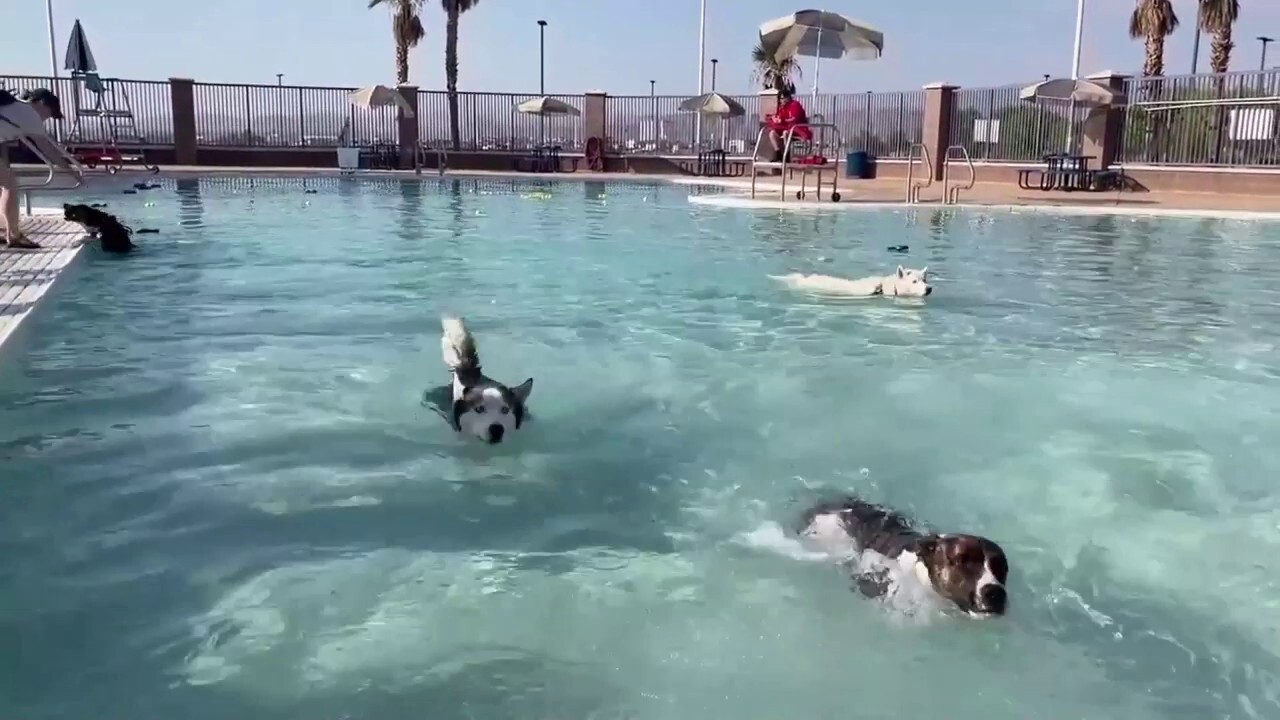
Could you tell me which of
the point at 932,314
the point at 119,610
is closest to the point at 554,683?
the point at 119,610

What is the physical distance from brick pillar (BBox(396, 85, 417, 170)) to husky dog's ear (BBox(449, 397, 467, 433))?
2596 centimetres

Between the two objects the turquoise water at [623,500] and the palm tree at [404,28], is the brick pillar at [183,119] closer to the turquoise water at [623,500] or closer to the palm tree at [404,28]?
the palm tree at [404,28]

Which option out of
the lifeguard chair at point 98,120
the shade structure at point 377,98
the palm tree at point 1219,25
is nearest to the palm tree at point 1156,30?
the palm tree at point 1219,25

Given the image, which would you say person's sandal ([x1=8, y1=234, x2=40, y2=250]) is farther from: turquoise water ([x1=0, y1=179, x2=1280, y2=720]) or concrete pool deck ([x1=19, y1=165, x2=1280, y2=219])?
concrete pool deck ([x1=19, y1=165, x2=1280, y2=219])

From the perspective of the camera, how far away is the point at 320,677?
2.81m

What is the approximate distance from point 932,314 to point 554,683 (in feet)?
19.4

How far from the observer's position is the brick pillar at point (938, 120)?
2530 centimetres

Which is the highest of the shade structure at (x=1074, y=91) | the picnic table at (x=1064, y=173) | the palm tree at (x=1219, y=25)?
the palm tree at (x=1219, y=25)

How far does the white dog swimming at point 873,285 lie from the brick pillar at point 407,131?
22370 mm

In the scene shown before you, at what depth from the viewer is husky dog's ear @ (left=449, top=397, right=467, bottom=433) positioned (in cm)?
446

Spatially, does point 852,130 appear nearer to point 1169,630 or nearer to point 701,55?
point 701,55

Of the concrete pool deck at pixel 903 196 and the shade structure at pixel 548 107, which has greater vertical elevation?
the shade structure at pixel 548 107

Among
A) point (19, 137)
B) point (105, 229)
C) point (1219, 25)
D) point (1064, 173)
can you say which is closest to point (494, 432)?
point (19, 137)

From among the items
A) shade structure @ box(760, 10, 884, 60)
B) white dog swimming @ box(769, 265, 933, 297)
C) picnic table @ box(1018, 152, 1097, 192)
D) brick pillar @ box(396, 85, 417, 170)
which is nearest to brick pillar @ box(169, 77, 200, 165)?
brick pillar @ box(396, 85, 417, 170)
